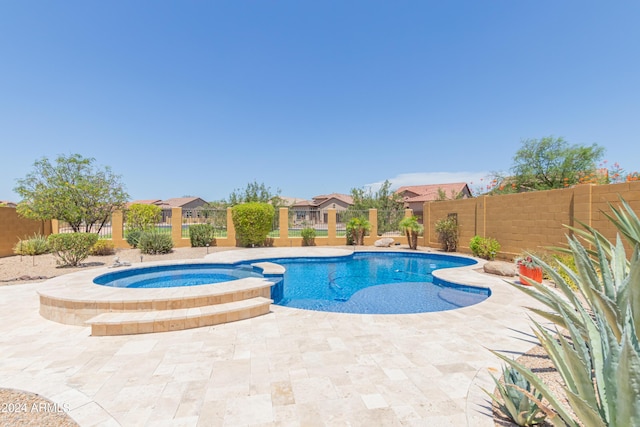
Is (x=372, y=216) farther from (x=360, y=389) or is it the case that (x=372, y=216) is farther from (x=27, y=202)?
(x=27, y=202)

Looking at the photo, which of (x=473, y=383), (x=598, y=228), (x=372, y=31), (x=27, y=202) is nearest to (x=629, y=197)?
(x=598, y=228)

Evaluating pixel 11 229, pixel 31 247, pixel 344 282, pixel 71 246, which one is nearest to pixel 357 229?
pixel 344 282

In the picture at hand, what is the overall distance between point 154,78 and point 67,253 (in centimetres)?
859

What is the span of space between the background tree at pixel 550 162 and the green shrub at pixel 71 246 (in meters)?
28.4

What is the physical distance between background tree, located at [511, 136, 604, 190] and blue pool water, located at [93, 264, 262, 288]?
23684mm

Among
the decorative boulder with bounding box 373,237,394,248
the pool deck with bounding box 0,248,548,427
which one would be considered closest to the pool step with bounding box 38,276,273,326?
the pool deck with bounding box 0,248,548,427

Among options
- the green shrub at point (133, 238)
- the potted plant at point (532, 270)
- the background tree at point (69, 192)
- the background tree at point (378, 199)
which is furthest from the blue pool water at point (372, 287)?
the background tree at point (378, 199)

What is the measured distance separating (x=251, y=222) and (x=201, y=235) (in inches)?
111

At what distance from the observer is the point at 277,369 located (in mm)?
3383

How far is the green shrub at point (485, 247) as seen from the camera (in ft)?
38.3

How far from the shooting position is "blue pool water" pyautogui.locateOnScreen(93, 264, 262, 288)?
27.2 feet

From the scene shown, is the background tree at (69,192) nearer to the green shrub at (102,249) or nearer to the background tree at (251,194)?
the green shrub at (102,249)

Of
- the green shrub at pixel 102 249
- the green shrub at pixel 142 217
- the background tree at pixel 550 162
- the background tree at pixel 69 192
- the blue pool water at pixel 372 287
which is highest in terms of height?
the background tree at pixel 550 162

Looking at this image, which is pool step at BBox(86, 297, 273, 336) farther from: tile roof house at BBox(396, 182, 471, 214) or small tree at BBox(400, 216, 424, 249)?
tile roof house at BBox(396, 182, 471, 214)
